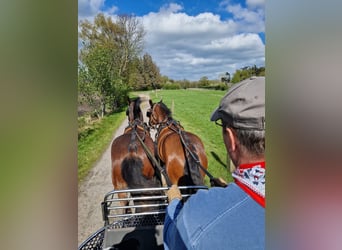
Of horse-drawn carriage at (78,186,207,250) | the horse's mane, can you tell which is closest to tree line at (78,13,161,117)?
the horse's mane

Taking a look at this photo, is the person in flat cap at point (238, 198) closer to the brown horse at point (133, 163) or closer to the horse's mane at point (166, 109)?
the brown horse at point (133, 163)

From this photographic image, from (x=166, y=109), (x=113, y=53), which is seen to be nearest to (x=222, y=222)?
(x=166, y=109)

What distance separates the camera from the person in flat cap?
388 mm

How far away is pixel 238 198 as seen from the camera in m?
0.41

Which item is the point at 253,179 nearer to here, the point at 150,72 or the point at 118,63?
the point at 150,72

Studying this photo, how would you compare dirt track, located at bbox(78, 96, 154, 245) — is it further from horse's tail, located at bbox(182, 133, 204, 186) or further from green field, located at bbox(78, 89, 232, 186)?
horse's tail, located at bbox(182, 133, 204, 186)

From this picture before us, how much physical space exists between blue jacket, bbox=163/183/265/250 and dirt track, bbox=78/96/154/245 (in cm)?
147

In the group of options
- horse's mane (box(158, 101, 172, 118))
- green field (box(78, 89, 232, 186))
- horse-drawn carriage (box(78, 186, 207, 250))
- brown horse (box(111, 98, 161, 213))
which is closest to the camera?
horse-drawn carriage (box(78, 186, 207, 250))

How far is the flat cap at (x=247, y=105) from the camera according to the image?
40 centimetres

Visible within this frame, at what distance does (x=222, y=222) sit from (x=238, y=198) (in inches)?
1.7

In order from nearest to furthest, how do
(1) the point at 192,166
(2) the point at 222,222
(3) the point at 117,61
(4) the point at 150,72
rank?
(2) the point at 222,222 → (1) the point at 192,166 → (4) the point at 150,72 → (3) the point at 117,61
